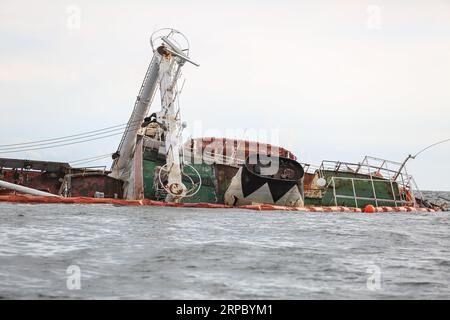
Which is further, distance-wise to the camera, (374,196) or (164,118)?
(374,196)

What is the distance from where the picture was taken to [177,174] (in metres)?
26.7

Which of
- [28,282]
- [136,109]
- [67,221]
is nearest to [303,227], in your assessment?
[67,221]

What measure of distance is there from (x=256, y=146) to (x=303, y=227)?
22990mm

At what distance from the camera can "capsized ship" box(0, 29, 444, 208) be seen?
28.3m

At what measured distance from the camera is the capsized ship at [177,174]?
28266 millimetres

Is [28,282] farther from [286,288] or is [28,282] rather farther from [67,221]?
[67,221]

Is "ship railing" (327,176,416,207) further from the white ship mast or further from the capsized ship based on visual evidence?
the white ship mast

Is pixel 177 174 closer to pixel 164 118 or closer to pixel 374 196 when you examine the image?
pixel 164 118

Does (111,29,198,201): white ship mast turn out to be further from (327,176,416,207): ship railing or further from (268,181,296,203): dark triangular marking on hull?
(327,176,416,207): ship railing

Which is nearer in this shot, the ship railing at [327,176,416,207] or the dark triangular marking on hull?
the dark triangular marking on hull

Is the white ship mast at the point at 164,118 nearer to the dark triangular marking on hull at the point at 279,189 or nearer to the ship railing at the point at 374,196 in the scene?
the dark triangular marking on hull at the point at 279,189

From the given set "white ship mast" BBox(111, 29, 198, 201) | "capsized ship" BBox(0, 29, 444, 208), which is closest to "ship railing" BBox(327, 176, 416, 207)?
"capsized ship" BBox(0, 29, 444, 208)

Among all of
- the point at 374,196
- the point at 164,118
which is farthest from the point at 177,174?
the point at 374,196
